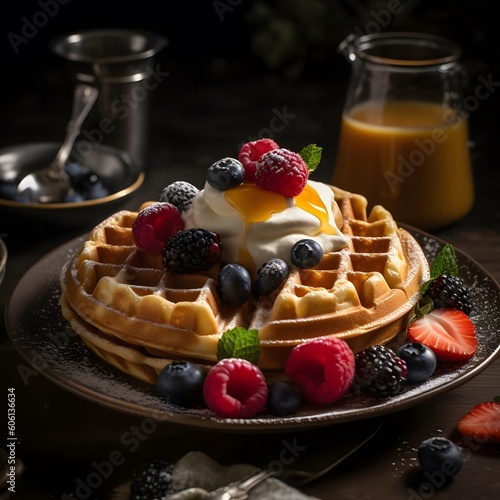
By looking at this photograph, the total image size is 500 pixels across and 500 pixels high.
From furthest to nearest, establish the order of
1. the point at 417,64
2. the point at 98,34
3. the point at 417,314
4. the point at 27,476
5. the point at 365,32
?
the point at 365,32, the point at 98,34, the point at 417,64, the point at 417,314, the point at 27,476

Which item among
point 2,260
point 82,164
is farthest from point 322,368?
point 82,164

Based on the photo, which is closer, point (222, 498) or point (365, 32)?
point (222, 498)

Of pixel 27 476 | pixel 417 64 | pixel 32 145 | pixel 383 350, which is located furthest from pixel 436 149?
pixel 27 476

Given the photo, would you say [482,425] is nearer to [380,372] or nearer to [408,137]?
[380,372]

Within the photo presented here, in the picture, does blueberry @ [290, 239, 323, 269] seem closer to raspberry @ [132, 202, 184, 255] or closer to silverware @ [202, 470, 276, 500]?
raspberry @ [132, 202, 184, 255]

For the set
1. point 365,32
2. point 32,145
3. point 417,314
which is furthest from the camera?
point 365,32

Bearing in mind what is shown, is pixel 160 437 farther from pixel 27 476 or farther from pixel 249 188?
pixel 249 188
